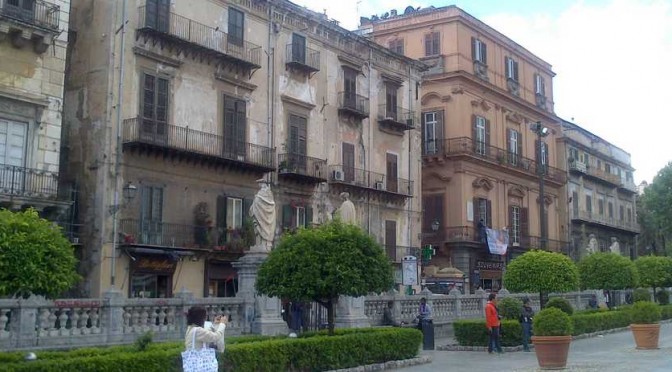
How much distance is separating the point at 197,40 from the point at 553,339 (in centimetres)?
1736

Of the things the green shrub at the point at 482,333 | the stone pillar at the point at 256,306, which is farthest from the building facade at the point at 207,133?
the green shrub at the point at 482,333

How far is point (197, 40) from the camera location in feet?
95.6

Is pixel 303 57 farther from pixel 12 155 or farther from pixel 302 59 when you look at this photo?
pixel 12 155

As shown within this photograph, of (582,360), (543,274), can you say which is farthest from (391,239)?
(582,360)

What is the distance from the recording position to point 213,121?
29891 mm

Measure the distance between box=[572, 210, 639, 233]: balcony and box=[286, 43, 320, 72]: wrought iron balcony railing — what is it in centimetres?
2952

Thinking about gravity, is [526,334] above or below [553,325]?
below

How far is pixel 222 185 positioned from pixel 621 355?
602 inches

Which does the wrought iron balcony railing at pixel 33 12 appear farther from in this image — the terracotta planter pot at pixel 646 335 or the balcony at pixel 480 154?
the balcony at pixel 480 154

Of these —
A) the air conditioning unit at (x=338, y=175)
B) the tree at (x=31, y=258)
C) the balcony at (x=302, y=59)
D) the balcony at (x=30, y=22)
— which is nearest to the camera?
the tree at (x=31, y=258)

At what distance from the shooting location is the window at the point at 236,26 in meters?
30.8

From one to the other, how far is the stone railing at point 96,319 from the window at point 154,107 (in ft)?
31.7

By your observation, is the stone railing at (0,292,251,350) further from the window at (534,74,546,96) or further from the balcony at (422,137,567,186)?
the window at (534,74,546,96)

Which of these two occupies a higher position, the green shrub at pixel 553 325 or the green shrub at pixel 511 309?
the green shrub at pixel 511 309
